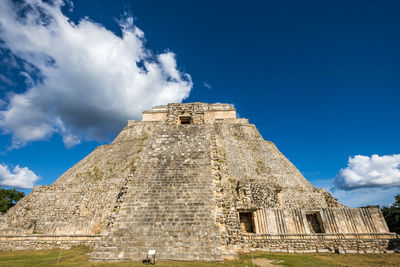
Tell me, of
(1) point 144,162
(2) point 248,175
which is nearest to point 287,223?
(1) point 144,162

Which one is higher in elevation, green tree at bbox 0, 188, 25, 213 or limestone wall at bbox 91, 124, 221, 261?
green tree at bbox 0, 188, 25, 213

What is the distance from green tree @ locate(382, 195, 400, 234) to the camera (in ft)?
64.7

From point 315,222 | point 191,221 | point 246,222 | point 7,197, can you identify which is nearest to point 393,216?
point 315,222

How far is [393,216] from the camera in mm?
20250

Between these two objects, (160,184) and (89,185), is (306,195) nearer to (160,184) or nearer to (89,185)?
(160,184)

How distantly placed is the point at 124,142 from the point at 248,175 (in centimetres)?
1968

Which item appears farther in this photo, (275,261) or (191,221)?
(191,221)

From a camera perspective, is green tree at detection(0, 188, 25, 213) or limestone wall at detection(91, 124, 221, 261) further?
green tree at detection(0, 188, 25, 213)

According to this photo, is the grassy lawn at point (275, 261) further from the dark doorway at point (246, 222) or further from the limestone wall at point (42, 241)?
the dark doorway at point (246, 222)

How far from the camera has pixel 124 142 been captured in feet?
95.0

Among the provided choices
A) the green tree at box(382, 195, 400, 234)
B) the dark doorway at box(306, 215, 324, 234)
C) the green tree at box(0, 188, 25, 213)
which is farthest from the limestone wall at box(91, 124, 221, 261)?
the green tree at box(0, 188, 25, 213)

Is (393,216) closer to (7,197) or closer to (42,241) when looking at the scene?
(42,241)

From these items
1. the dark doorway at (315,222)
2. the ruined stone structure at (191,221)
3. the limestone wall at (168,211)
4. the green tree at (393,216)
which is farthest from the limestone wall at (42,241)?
the green tree at (393,216)

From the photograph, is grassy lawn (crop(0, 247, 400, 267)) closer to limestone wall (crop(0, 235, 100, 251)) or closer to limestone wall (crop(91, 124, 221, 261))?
limestone wall (crop(91, 124, 221, 261))
